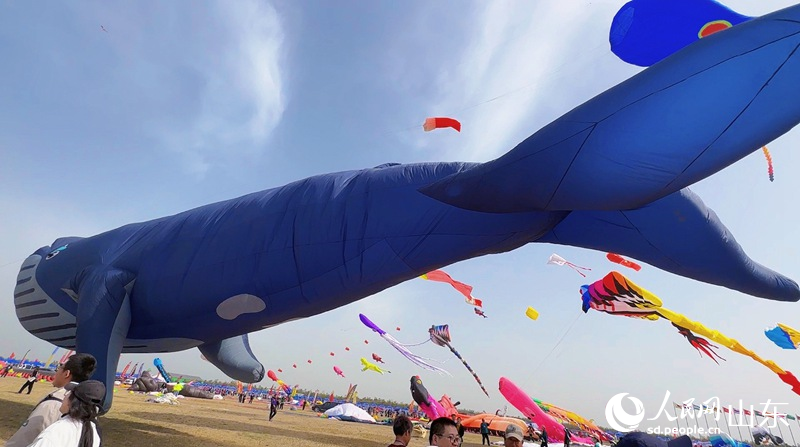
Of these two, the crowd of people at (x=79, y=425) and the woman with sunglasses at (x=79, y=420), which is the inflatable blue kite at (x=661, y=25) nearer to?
the crowd of people at (x=79, y=425)

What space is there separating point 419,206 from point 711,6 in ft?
10.9

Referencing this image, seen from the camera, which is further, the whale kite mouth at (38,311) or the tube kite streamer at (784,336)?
the tube kite streamer at (784,336)

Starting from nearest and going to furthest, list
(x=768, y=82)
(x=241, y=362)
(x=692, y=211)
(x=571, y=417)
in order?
1. (x=768, y=82)
2. (x=692, y=211)
3. (x=241, y=362)
4. (x=571, y=417)

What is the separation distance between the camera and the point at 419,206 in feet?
16.3

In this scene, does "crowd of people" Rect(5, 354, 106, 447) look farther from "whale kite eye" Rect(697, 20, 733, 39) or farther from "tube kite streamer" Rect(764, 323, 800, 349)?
"tube kite streamer" Rect(764, 323, 800, 349)

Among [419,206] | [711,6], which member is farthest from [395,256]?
[711,6]

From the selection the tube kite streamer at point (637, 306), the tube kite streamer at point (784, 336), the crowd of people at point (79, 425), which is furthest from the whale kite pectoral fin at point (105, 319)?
the tube kite streamer at point (784, 336)

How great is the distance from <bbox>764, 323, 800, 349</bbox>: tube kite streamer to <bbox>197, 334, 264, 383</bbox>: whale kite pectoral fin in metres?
13.5

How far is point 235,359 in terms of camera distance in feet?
30.9

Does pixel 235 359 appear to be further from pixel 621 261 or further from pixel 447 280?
pixel 621 261

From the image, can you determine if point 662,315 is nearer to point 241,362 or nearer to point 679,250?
point 679,250

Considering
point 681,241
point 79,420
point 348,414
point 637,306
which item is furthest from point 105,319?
point 348,414

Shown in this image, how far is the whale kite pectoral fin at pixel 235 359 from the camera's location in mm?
9211

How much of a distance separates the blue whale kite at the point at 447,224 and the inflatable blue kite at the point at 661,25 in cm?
144
